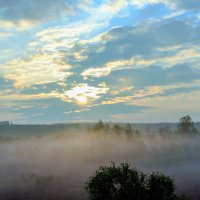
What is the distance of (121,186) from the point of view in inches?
3620

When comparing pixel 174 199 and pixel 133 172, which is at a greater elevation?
pixel 133 172

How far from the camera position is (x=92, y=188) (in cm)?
9406

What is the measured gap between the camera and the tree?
300 ft

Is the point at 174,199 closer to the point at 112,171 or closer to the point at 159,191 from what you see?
the point at 159,191

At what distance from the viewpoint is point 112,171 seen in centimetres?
9394

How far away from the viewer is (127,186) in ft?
301

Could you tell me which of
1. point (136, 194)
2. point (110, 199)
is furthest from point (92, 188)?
point (136, 194)

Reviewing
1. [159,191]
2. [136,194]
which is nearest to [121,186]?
[136,194]

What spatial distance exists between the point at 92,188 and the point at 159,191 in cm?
1660

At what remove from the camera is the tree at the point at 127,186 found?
9144cm

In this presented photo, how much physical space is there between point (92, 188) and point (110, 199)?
17.6ft

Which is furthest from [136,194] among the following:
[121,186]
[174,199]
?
[174,199]

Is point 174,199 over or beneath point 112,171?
beneath

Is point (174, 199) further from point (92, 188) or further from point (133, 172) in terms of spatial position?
point (92, 188)
